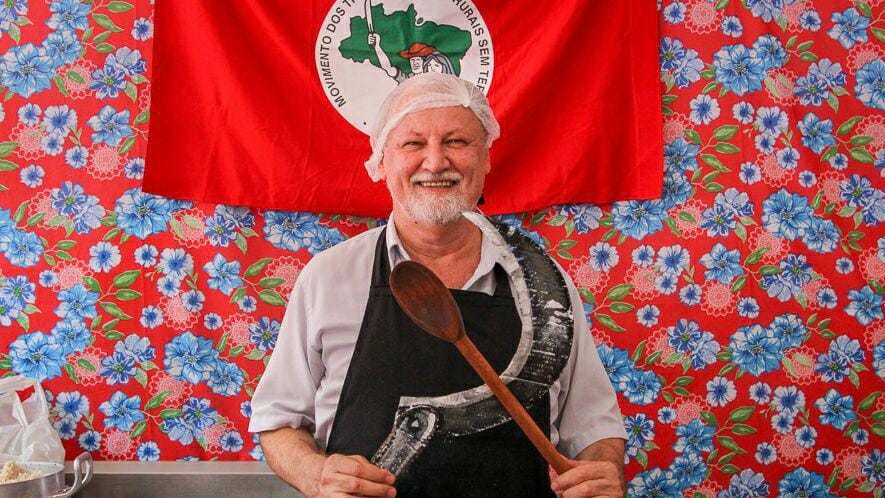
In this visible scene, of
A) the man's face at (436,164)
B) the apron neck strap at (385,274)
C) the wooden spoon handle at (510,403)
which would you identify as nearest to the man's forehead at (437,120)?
the man's face at (436,164)

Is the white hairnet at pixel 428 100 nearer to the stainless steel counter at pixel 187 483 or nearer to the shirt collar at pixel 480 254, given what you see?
the shirt collar at pixel 480 254

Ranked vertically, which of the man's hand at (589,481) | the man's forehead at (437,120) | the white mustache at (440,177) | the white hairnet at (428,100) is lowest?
the man's hand at (589,481)

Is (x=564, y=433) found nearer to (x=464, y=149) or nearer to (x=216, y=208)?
(x=464, y=149)

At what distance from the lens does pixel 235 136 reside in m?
2.30

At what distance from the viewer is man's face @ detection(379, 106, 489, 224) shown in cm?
156

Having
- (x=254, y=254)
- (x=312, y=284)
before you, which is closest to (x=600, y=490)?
(x=312, y=284)

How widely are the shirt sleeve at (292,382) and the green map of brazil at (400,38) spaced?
105cm

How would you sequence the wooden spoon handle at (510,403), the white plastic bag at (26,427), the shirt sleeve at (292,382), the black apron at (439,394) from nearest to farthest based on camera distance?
the wooden spoon handle at (510,403) < the black apron at (439,394) < the shirt sleeve at (292,382) < the white plastic bag at (26,427)

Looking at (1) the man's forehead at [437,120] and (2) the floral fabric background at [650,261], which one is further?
(2) the floral fabric background at [650,261]

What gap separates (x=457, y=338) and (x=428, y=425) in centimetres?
24

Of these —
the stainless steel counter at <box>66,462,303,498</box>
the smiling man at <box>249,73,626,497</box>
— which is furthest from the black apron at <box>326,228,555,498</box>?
the stainless steel counter at <box>66,462,303,498</box>

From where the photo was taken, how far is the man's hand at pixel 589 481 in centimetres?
128

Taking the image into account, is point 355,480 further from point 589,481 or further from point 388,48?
point 388,48

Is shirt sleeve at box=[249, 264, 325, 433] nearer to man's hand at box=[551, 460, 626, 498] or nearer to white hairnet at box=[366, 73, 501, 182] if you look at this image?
white hairnet at box=[366, 73, 501, 182]
